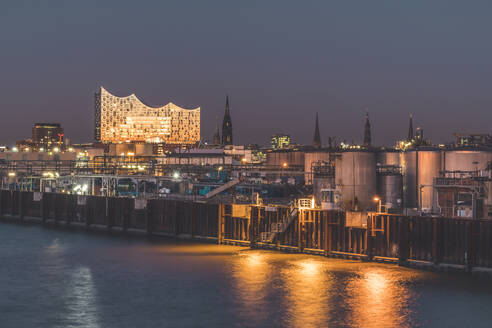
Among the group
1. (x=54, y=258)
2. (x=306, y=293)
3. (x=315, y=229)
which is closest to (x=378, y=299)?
(x=306, y=293)

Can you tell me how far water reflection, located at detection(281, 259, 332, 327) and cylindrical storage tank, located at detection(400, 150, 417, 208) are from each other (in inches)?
830

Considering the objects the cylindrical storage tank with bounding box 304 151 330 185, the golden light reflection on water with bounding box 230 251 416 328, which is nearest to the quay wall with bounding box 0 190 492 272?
the golden light reflection on water with bounding box 230 251 416 328

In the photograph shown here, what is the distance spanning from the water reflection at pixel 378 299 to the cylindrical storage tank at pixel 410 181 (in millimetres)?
22748

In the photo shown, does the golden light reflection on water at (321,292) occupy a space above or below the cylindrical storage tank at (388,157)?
below

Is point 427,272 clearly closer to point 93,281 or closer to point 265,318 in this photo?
point 265,318

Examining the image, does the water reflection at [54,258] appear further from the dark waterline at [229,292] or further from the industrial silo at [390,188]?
the industrial silo at [390,188]

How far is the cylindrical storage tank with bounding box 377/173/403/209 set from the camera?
66312 millimetres

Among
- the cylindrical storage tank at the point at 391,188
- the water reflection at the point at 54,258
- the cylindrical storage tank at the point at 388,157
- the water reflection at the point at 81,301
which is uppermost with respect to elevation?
the cylindrical storage tank at the point at 388,157

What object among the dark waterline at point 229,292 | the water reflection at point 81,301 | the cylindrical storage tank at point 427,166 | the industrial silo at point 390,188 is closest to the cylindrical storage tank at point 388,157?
the cylindrical storage tank at point 427,166

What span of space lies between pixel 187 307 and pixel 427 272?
54.4 ft

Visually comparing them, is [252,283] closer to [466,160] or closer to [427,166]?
[466,160]

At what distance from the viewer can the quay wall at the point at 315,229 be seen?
46.7 meters

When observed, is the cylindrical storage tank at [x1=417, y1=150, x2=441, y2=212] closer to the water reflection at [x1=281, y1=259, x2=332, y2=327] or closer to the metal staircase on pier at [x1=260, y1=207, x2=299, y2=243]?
the metal staircase on pier at [x1=260, y1=207, x2=299, y2=243]

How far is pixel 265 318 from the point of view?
1577 inches
